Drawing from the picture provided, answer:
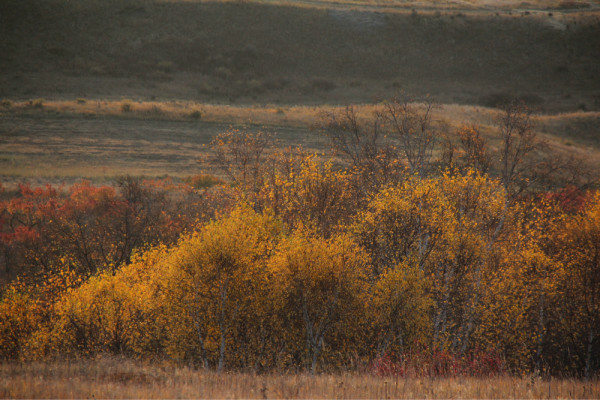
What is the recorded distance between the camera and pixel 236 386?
1490 cm

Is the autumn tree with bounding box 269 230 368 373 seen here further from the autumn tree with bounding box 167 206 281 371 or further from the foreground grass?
the foreground grass

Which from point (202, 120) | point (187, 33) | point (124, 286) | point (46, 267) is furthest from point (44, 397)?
point (187, 33)

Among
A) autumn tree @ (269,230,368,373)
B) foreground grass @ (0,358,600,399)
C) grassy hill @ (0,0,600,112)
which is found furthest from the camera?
grassy hill @ (0,0,600,112)

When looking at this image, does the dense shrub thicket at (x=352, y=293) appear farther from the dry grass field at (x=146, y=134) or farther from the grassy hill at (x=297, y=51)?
the grassy hill at (x=297, y=51)

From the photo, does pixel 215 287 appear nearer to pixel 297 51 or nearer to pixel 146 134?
pixel 146 134

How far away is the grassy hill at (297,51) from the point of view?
371 feet

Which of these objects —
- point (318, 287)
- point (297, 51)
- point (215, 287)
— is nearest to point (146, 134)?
point (215, 287)

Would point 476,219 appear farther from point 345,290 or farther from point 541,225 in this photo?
point 345,290

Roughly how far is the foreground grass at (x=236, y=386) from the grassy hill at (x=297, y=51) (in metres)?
91.6

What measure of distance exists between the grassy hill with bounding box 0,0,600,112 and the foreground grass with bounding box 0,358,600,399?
91616mm

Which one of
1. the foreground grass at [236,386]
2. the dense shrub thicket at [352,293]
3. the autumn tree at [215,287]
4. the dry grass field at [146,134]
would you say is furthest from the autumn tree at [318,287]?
the dry grass field at [146,134]

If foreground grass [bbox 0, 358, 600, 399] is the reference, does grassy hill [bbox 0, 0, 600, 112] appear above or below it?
above

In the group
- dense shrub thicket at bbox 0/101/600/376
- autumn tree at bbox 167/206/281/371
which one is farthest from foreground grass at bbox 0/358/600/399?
autumn tree at bbox 167/206/281/371

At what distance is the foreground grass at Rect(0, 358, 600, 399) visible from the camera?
13.7 meters
